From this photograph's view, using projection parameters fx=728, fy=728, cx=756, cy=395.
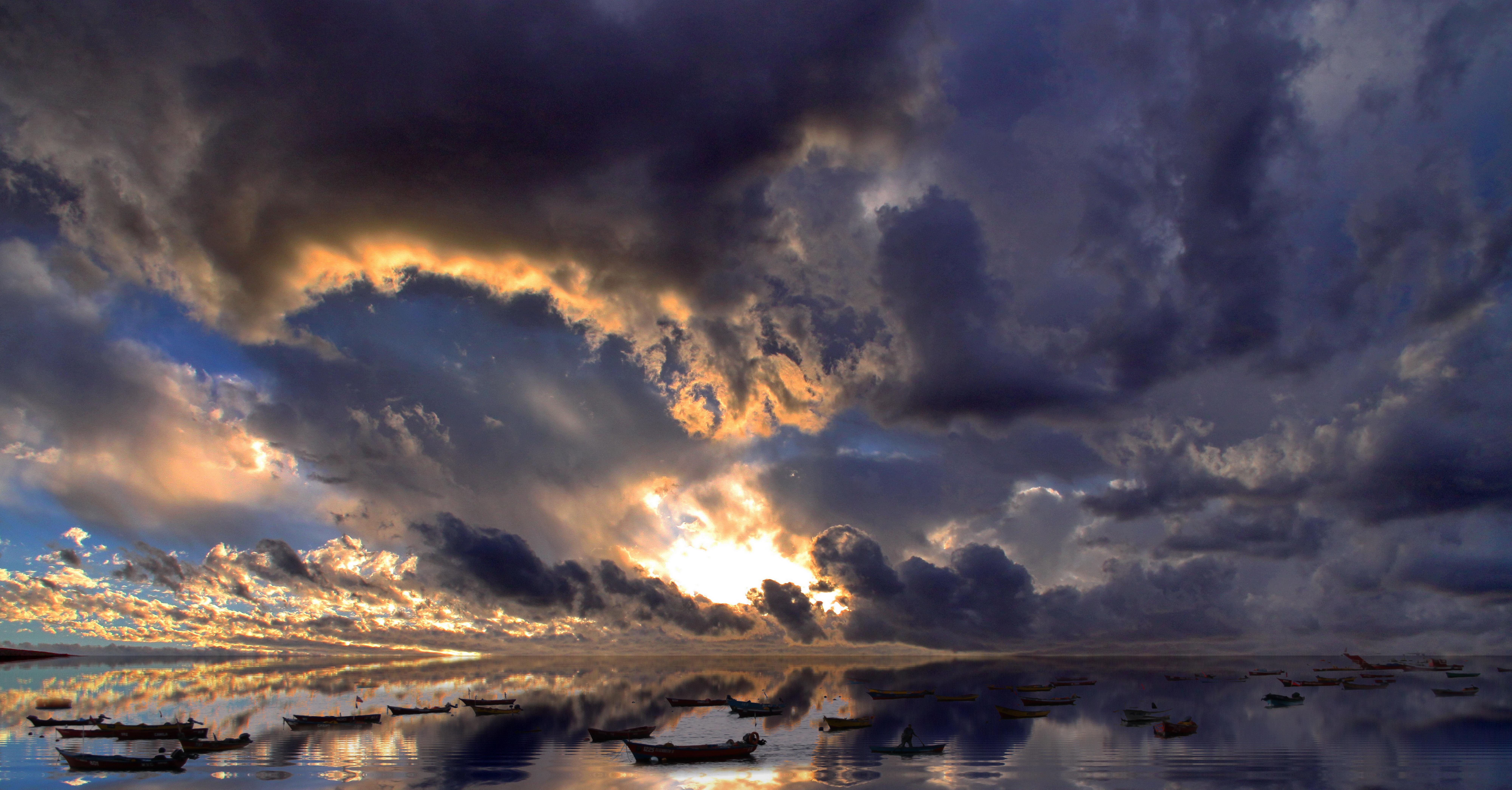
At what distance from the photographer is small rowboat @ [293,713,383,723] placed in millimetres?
93812

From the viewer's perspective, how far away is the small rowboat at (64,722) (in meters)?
89.4

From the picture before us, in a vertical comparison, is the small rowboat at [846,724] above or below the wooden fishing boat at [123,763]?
below

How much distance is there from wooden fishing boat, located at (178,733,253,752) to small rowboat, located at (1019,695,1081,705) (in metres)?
112

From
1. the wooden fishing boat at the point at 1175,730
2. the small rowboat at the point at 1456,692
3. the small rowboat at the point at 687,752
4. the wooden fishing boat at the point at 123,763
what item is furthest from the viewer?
the small rowboat at the point at 1456,692

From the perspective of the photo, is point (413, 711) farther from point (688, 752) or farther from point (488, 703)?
point (688, 752)

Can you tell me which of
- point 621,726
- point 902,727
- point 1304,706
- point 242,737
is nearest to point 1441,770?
point 902,727


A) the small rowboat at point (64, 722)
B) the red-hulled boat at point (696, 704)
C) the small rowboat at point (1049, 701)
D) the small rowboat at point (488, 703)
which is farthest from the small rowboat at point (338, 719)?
the small rowboat at point (1049, 701)

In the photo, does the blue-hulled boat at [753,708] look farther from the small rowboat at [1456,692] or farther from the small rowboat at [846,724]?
the small rowboat at [1456,692]

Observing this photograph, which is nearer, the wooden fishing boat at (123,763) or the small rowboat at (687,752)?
the wooden fishing boat at (123,763)

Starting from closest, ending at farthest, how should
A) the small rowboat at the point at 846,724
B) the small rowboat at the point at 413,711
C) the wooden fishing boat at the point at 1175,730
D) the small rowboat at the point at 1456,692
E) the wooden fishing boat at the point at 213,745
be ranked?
the wooden fishing boat at the point at 213,745
the wooden fishing boat at the point at 1175,730
the small rowboat at the point at 846,724
the small rowboat at the point at 413,711
the small rowboat at the point at 1456,692

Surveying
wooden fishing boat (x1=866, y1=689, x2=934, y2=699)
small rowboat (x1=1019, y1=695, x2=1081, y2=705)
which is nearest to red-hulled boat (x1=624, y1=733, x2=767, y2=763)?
small rowboat (x1=1019, y1=695, x2=1081, y2=705)

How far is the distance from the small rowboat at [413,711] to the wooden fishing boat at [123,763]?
42.4 meters

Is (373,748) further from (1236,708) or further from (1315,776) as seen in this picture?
(1236,708)

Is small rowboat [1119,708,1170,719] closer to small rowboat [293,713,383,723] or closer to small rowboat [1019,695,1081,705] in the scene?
small rowboat [1019,695,1081,705]
